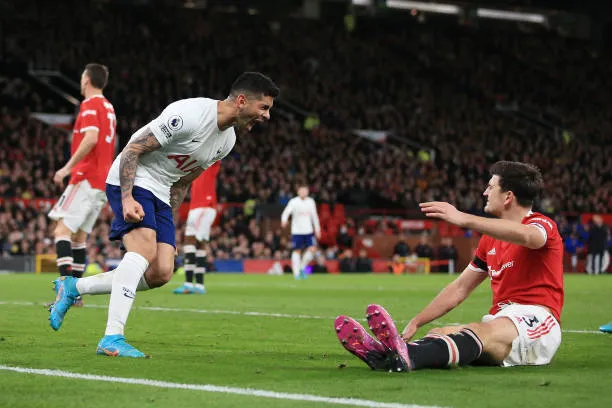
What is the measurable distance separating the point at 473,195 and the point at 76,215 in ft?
101

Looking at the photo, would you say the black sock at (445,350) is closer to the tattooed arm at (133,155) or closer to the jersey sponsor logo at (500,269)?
the jersey sponsor logo at (500,269)

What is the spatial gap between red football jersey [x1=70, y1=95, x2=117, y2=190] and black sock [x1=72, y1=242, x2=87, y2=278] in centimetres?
75

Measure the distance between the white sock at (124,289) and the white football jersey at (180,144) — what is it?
2.11ft

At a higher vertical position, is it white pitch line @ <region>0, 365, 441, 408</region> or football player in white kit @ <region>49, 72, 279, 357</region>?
football player in white kit @ <region>49, 72, 279, 357</region>

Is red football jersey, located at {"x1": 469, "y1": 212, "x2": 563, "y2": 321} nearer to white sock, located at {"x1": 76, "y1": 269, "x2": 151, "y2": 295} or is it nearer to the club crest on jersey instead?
the club crest on jersey

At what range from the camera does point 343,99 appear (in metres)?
47.9

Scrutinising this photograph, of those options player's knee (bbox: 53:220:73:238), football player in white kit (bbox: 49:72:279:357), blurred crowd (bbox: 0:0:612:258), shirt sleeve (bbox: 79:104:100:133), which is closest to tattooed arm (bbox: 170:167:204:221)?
football player in white kit (bbox: 49:72:279:357)

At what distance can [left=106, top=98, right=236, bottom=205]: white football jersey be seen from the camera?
25.3ft

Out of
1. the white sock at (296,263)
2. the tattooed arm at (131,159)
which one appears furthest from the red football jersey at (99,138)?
the white sock at (296,263)

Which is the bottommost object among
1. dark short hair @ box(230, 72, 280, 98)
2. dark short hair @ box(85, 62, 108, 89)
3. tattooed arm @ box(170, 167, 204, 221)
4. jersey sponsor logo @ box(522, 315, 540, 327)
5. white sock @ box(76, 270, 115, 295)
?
jersey sponsor logo @ box(522, 315, 540, 327)

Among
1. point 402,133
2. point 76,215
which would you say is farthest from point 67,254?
point 402,133

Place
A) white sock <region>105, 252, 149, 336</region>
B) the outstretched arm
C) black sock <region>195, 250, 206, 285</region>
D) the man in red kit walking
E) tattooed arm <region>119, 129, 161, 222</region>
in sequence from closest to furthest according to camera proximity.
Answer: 1. the outstretched arm
2. the man in red kit walking
3. white sock <region>105, 252, 149, 336</region>
4. tattooed arm <region>119, 129, 161, 222</region>
5. black sock <region>195, 250, 206, 285</region>

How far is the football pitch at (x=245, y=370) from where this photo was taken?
5457mm

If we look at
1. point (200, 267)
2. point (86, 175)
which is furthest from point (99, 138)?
point (200, 267)
